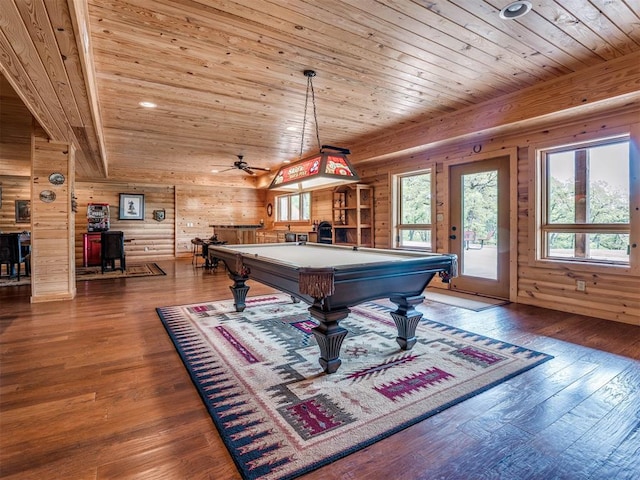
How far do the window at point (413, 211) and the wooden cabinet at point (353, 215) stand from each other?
0.64 m

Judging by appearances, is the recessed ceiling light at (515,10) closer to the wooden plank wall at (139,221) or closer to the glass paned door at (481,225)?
the glass paned door at (481,225)

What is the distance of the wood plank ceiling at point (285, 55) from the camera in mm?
2295

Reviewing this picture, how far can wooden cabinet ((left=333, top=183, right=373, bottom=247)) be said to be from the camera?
6.68 meters

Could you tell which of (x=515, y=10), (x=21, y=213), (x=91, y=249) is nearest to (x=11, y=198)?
(x=21, y=213)

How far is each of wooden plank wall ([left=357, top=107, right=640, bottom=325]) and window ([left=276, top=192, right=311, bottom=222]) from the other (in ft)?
12.0

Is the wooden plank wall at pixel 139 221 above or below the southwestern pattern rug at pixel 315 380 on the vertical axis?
above

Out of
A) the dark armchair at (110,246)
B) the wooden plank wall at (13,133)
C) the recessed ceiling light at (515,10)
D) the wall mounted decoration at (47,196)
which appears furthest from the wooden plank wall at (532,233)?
the dark armchair at (110,246)

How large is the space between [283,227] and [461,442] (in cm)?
898

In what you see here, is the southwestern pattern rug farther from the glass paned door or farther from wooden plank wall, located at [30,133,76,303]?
wooden plank wall, located at [30,133,76,303]

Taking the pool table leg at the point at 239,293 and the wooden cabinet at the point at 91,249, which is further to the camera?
the wooden cabinet at the point at 91,249

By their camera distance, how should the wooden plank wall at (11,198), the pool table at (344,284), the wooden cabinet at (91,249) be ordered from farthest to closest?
1. the wooden cabinet at (91,249)
2. the wooden plank wall at (11,198)
3. the pool table at (344,284)

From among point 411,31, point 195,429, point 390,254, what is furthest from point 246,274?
point 411,31

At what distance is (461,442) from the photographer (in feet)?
5.47

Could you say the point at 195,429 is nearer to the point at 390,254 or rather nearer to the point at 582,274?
the point at 390,254
